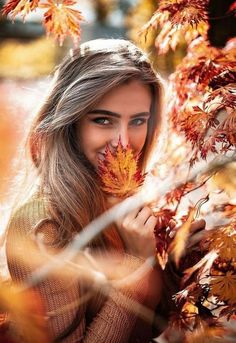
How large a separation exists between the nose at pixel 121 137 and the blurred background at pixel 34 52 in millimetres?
2508

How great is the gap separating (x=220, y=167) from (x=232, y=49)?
1.44 ft

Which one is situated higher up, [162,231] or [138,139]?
[138,139]

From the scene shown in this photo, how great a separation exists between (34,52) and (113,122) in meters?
4.82

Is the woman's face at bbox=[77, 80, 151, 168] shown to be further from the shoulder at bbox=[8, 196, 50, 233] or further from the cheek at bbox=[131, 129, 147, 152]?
the shoulder at bbox=[8, 196, 50, 233]

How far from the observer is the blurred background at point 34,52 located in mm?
4824

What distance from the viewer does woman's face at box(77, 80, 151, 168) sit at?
6.07ft

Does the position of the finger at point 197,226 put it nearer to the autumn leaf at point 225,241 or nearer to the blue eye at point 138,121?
the autumn leaf at point 225,241

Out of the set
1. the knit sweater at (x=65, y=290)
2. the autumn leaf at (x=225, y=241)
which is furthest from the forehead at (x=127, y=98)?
the autumn leaf at (x=225, y=241)

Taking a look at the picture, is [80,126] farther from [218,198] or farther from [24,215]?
[218,198]

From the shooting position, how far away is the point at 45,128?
1.92m

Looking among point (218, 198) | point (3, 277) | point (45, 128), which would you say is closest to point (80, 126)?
point (45, 128)

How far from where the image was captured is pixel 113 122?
1871 mm

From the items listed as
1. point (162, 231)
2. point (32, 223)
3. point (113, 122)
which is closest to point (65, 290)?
point (32, 223)

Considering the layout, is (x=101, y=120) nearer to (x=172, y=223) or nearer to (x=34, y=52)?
(x=172, y=223)
